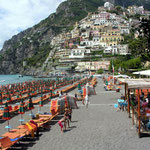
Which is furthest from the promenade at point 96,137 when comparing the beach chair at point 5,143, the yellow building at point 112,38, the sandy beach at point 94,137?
the yellow building at point 112,38

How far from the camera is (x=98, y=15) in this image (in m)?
157

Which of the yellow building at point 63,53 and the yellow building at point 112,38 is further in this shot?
the yellow building at point 63,53

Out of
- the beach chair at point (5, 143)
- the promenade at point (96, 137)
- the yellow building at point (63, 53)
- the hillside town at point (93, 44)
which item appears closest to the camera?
the beach chair at point (5, 143)

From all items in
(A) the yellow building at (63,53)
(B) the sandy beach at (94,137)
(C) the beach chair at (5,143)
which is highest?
(A) the yellow building at (63,53)

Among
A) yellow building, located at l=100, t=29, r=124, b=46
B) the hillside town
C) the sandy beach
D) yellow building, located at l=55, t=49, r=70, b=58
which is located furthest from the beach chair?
yellow building, located at l=55, t=49, r=70, b=58

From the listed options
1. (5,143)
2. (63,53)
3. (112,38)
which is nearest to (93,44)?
(112,38)

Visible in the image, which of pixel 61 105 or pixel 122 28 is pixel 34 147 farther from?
pixel 122 28

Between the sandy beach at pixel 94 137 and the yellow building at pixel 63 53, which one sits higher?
the yellow building at pixel 63 53

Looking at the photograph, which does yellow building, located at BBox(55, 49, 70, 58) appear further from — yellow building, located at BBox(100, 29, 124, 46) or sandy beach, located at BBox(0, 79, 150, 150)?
sandy beach, located at BBox(0, 79, 150, 150)

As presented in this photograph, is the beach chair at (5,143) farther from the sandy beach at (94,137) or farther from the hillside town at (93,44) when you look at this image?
the hillside town at (93,44)

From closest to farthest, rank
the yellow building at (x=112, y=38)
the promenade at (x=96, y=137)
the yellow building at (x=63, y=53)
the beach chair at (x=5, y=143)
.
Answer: the beach chair at (x=5, y=143)
the promenade at (x=96, y=137)
the yellow building at (x=112, y=38)
the yellow building at (x=63, y=53)

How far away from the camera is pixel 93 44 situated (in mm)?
124750

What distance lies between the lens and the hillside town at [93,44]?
4198 inches

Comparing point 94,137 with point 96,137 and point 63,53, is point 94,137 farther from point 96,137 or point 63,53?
point 63,53
